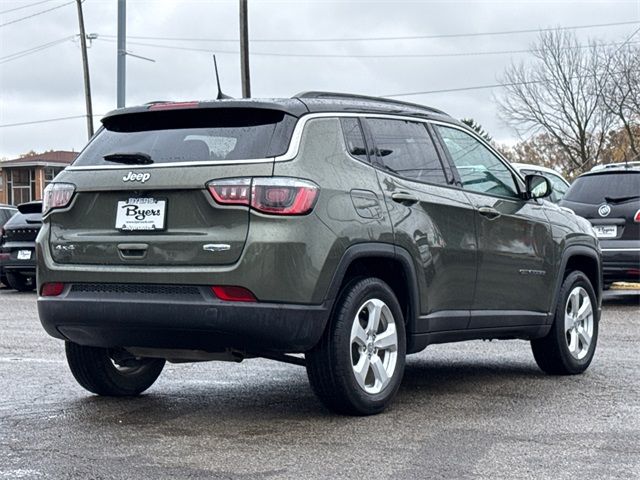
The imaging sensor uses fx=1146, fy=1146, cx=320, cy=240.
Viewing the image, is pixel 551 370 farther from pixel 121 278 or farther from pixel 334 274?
pixel 121 278

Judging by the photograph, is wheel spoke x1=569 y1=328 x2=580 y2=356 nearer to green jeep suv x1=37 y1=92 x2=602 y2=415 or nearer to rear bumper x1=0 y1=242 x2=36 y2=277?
green jeep suv x1=37 y1=92 x2=602 y2=415

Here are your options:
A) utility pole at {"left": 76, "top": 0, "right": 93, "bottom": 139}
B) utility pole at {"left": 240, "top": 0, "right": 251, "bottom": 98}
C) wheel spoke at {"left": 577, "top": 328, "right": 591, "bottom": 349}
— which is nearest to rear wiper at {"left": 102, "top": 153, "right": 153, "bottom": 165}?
wheel spoke at {"left": 577, "top": 328, "right": 591, "bottom": 349}

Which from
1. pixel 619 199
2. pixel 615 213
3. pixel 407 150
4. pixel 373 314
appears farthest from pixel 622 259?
pixel 373 314

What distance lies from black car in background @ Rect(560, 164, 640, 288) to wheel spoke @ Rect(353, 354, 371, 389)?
836 cm

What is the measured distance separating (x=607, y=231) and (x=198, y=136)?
29.7 ft

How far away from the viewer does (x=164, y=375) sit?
27.1ft

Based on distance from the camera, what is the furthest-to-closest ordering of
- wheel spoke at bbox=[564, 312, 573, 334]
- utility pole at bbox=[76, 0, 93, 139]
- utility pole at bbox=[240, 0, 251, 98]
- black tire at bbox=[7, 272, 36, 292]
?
utility pole at bbox=[76, 0, 93, 139] → utility pole at bbox=[240, 0, 251, 98] → black tire at bbox=[7, 272, 36, 292] → wheel spoke at bbox=[564, 312, 573, 334]

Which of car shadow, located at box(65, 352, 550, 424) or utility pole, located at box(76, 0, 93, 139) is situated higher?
utility pole, located at box(76, 0, 93, 139)

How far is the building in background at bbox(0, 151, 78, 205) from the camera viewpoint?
71375 millimetres

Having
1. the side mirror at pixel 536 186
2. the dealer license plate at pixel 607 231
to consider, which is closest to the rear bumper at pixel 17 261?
the dealer license plate at pixel 607 231

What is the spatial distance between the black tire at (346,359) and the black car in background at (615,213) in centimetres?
827

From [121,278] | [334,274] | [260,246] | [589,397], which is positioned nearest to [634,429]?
[589,397]

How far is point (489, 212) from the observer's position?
24.8 feet

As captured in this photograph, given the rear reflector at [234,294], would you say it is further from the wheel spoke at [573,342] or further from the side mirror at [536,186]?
the wheel spoke at [573,342]
